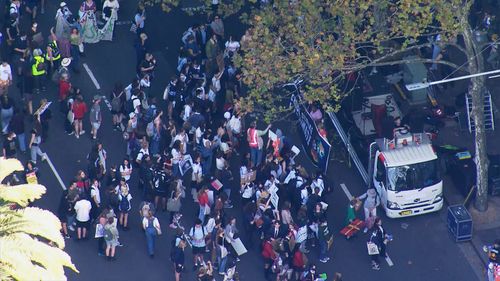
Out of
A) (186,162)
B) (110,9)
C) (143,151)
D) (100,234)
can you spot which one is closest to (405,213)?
(186,162)

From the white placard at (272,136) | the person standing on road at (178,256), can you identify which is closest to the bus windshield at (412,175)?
the white placard at (272,136)

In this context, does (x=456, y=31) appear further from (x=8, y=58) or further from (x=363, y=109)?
(x=8, y=58)

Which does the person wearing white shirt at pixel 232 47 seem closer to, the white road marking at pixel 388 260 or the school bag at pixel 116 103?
the school bag at pixel 116 103

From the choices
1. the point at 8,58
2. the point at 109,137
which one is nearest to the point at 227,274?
the point at 109,137

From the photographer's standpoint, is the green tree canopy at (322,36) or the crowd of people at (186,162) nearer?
the crowd of people at (186,162)

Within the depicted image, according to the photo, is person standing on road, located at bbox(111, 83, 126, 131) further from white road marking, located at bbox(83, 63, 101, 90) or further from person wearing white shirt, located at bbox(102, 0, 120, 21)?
person wearing white shirt, located at bbox(102, 0, 120, 21)

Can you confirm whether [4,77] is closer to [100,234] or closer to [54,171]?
Result: [54,171]
